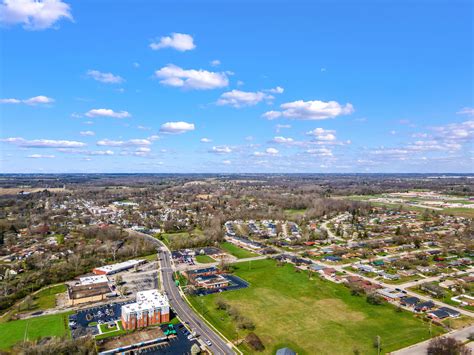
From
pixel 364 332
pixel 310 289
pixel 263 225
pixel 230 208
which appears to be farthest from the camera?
pixel 230 208

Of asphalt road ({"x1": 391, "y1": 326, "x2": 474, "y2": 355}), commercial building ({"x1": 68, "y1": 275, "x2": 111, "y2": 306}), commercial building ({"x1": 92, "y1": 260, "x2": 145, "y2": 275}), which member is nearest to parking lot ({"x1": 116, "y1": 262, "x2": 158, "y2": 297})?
commercial building ({"x1": 92, "y1": 260, "x2": 145, "y2": 275})

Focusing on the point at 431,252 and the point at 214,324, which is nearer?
the point at 214,324

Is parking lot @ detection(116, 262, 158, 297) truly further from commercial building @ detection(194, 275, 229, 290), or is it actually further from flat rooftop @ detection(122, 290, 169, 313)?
commercial building @ detection(194, 275, 229, 290)

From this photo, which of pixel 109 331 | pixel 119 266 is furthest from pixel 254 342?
pixel 119 266

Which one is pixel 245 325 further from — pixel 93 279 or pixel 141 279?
pixel 93 279

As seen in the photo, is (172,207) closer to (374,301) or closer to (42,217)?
(42,217)

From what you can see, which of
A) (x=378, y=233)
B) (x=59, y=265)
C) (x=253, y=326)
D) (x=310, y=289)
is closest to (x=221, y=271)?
(x=310, y=289)
